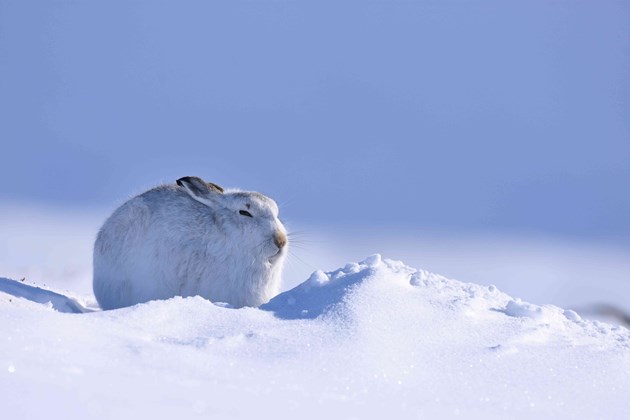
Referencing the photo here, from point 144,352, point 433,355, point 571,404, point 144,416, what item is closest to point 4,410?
point 144,416

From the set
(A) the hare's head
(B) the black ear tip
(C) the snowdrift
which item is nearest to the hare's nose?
(A) the hare's head

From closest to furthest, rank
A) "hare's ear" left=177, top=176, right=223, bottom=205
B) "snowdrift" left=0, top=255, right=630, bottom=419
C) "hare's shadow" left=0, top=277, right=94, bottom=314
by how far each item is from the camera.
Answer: "snowdrift" left=0, top=255, right=630, bottom=419 < "hare's shadow" left=0, top=277, right=94, bottom=314 < "hare's ear" left=177, top=176, right=223, bottom=205

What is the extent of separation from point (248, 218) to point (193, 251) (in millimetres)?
446

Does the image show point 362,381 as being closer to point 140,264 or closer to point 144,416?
point 144,416

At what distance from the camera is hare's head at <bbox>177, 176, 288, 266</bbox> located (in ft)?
21.2

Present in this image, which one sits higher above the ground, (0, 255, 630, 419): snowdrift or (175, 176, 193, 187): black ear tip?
(175, 176, 193, 187): black ear tip

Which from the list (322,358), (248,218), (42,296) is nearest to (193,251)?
(248,218)

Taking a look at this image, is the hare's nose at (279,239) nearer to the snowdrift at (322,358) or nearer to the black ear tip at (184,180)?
the snowdrift at (322,358)

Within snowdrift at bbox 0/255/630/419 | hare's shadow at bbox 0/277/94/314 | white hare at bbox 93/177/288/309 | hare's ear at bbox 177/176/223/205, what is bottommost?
snowdrift at bbox 0/255/630/419

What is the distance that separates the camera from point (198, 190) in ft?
22.2

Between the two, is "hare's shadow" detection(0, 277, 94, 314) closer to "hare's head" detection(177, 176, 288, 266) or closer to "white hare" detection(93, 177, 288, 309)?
"white hare" detection(93, 177, 288, 309)

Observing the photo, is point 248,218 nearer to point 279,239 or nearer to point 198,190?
point 279,239

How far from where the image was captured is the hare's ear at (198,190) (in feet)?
22.1

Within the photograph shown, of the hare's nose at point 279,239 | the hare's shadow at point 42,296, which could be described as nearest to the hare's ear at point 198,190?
the hare's nose at point 279,239
